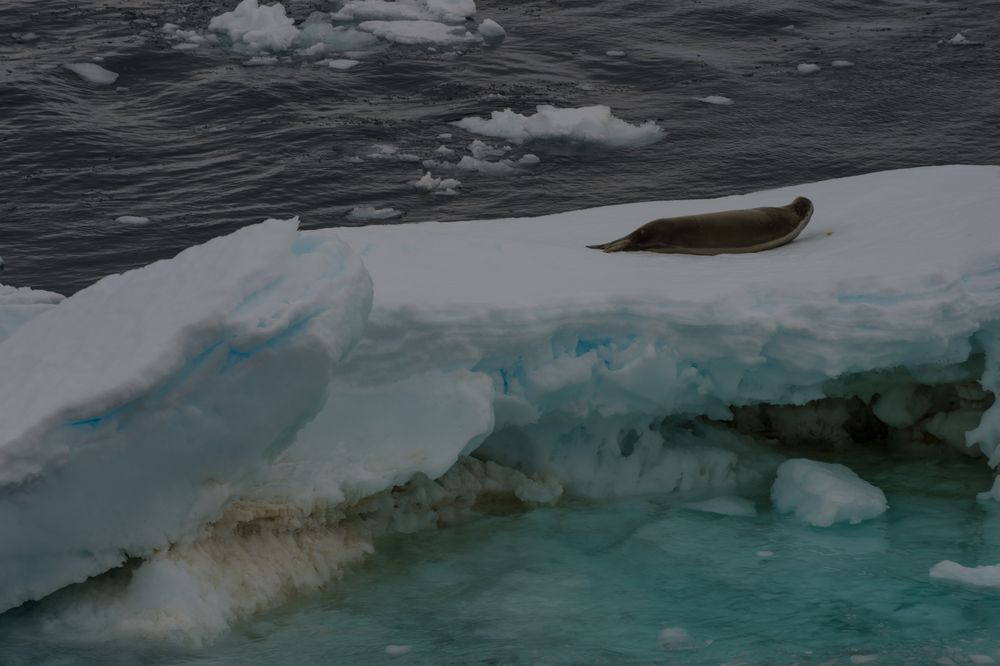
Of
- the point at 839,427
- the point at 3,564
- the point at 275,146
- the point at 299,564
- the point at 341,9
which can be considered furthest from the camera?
the point at 341,9

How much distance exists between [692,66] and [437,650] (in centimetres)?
1013

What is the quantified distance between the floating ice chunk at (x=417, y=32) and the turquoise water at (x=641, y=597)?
9.56 metres

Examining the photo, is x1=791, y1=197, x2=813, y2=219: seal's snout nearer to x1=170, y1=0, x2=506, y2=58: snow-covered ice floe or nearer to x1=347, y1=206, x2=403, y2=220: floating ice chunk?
x1=347, y1=206, x2=403, y2=220: floating ice chunk

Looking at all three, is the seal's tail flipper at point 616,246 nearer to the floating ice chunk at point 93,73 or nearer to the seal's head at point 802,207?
the seal's head at point 802,207

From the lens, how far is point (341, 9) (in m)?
14.3

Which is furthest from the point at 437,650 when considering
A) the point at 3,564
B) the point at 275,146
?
the point at 275,146

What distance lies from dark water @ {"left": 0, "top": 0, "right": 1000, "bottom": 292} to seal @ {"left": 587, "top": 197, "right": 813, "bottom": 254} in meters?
4.16

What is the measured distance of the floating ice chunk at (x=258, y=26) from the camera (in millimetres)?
13586

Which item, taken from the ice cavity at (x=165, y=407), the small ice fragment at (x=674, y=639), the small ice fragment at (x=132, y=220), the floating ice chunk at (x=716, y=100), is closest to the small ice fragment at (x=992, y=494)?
the small ice fragment at (x=674, y=639)

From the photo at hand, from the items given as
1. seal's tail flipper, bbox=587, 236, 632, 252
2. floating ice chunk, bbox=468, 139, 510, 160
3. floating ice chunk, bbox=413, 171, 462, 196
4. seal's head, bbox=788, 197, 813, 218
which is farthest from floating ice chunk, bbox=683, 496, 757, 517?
floating ice chunk, bbox=468, 139, 510, 160

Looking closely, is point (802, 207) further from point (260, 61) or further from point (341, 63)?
point (260, 61)

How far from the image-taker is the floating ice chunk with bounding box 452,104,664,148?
38.3 feet

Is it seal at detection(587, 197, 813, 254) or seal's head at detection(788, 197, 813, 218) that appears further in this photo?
seal's head at detection(788, 197, 813, 218)

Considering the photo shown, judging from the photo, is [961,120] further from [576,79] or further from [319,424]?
[319,424]
